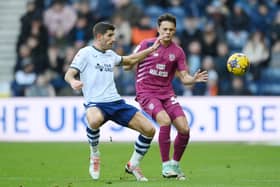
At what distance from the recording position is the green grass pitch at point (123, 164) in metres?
12.4

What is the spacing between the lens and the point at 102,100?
502 inches

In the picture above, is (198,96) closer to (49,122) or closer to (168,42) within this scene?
(49,122)

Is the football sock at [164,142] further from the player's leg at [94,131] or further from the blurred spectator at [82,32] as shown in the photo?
the blurred spectator at [82,32]

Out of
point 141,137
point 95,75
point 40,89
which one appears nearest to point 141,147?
point 141,137

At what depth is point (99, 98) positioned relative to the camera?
41.8 ft

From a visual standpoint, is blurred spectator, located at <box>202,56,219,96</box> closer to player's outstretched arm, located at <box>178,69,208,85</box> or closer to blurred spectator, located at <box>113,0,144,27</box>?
blurred spectator, located at <box>113,0,144,27</box>

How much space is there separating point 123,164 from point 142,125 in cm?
313

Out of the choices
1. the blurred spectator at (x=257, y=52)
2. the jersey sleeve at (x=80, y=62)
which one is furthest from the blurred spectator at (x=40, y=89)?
the jersey sleeve at (x=80, y=62)

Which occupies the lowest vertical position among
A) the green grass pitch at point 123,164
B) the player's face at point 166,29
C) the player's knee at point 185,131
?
the green grass pitch at point 123,164

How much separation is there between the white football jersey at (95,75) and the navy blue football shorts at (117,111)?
2.3 inches

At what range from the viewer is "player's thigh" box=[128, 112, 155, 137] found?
12688 mm

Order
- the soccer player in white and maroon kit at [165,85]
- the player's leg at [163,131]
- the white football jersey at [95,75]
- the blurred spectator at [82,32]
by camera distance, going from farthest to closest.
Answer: the blurred spectator at [82,32]
the soccer player in white and maroon kit at [165,85]
the player's leg at [163,131]
the white football jersey at [95,75]

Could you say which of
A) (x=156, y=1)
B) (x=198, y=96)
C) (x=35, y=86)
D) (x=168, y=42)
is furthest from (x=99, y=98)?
(x=156, y=1)

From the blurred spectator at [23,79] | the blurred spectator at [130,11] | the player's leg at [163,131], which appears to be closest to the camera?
the player's leg at [163,131]
